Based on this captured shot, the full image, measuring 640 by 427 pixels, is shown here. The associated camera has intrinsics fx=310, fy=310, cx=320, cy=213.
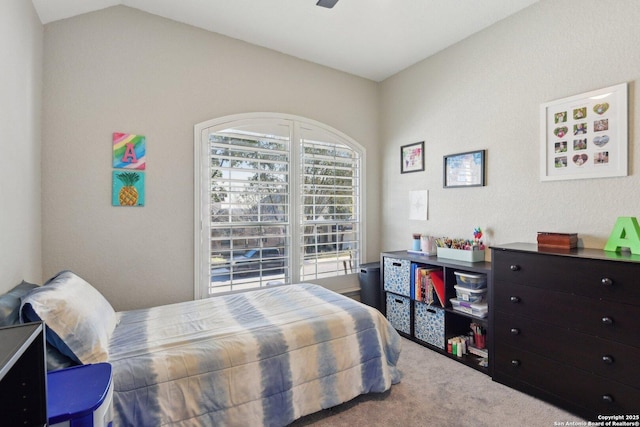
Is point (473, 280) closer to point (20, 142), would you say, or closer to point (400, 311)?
point (400, 311)

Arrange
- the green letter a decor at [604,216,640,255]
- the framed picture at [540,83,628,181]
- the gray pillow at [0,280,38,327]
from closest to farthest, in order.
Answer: the gray pillow at [0,280,38,327], the green letter a decor at [604,216,640,255], the framed picture at [540,83,628,181]

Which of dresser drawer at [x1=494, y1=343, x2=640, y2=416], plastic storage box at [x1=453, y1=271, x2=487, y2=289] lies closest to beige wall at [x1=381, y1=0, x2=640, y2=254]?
plastic storage box at [x1=453, y1=271, x2=487, y2=289]

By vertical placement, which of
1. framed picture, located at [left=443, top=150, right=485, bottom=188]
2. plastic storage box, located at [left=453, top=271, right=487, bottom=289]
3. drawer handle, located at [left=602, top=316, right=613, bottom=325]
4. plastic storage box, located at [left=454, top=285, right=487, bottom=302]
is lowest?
plastic storage box, located at [left=454, top=285, right=487, bottom=302]

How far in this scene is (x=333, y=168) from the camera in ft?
11.6

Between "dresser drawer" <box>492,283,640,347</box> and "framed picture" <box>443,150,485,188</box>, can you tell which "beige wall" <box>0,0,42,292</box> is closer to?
"dresser drawer" <box>492,283,640,347</box>

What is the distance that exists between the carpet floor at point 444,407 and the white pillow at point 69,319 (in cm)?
118

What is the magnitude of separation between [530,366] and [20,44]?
3.72m

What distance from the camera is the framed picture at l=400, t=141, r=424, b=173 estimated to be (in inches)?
134

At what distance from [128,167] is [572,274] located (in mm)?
3214

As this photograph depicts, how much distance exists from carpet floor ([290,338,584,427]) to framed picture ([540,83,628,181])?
159 centimetres

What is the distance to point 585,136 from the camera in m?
2.19

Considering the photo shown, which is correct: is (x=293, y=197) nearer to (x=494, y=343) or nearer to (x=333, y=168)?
(x=333, y=168)

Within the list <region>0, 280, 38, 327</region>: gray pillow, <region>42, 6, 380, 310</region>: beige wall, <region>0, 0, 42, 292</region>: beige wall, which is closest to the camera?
<region>0, 280, 38, 327</region>: gray pillow

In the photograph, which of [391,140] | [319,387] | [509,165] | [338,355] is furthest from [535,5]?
[319,387]
